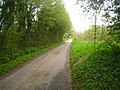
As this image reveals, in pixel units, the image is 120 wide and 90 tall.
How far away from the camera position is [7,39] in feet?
61.4

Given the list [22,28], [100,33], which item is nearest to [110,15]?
[100,33]

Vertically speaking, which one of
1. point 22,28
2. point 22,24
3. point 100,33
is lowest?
point 100,33

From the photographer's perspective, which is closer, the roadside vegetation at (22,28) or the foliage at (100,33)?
the foliage at (100,33)

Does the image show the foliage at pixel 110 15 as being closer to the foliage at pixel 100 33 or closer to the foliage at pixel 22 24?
the foliage at pixel 100 33

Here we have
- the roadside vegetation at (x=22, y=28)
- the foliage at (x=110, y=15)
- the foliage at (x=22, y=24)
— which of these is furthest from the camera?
the foliage at (x=22, y=24)

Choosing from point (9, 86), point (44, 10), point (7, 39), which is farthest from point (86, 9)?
point (44, 10)

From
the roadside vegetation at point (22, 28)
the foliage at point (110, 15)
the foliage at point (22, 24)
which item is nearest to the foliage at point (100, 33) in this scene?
the foliage at point (110, 15)

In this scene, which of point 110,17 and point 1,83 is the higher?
point 110,17

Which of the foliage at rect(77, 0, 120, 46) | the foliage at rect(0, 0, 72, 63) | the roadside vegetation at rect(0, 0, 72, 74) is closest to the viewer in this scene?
the foliage at rect(77, 0, 120, 46)

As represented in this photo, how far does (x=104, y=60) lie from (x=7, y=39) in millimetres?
11220

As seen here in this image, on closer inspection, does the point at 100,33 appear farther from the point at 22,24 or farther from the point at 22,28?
the point at 22,24

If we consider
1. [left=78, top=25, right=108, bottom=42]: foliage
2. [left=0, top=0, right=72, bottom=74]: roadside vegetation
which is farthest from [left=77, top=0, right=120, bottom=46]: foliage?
[left=0, top=0, right=72, bottom=74]: roadside vegetation

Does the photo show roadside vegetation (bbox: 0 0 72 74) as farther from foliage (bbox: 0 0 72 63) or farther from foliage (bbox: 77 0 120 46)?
foliage (bbox: 77 0 120 46)

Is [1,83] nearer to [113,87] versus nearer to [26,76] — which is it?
[26,76]
